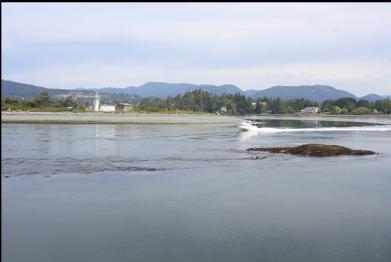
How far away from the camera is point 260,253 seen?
7379 millimetres

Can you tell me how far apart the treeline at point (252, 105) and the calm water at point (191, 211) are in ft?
306

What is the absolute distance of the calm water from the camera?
7445 millimetres

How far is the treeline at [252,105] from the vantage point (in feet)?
375

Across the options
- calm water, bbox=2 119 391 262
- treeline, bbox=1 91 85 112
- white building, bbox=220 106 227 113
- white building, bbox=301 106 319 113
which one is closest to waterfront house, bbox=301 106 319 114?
white building, bbox=301 106 319 113

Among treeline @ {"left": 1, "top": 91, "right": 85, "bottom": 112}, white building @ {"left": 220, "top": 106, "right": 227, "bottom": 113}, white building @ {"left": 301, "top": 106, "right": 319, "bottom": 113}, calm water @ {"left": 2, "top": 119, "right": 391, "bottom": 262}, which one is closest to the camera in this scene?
calm water @ {"left": 2, "top": 119, "right": 391, "bottom": 262}

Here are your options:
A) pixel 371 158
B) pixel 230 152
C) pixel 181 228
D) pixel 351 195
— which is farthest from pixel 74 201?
pixel 371 158

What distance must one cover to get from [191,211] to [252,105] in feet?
416

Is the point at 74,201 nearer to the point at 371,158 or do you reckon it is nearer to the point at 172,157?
the point at 172,157

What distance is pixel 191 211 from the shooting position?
9.95 meters

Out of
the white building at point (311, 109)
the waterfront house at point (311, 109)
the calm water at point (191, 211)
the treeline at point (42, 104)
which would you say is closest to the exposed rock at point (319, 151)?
the calm water at point (191, 211)

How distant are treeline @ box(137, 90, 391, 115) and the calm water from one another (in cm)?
9326

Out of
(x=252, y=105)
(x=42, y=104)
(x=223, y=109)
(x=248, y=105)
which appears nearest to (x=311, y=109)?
(x=252, y=105)

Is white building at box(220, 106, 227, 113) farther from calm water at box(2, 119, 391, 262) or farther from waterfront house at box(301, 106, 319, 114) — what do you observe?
calm water at box(2, 119, 391, 262)

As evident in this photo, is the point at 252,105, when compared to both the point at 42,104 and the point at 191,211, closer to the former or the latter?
the point at 42,104
